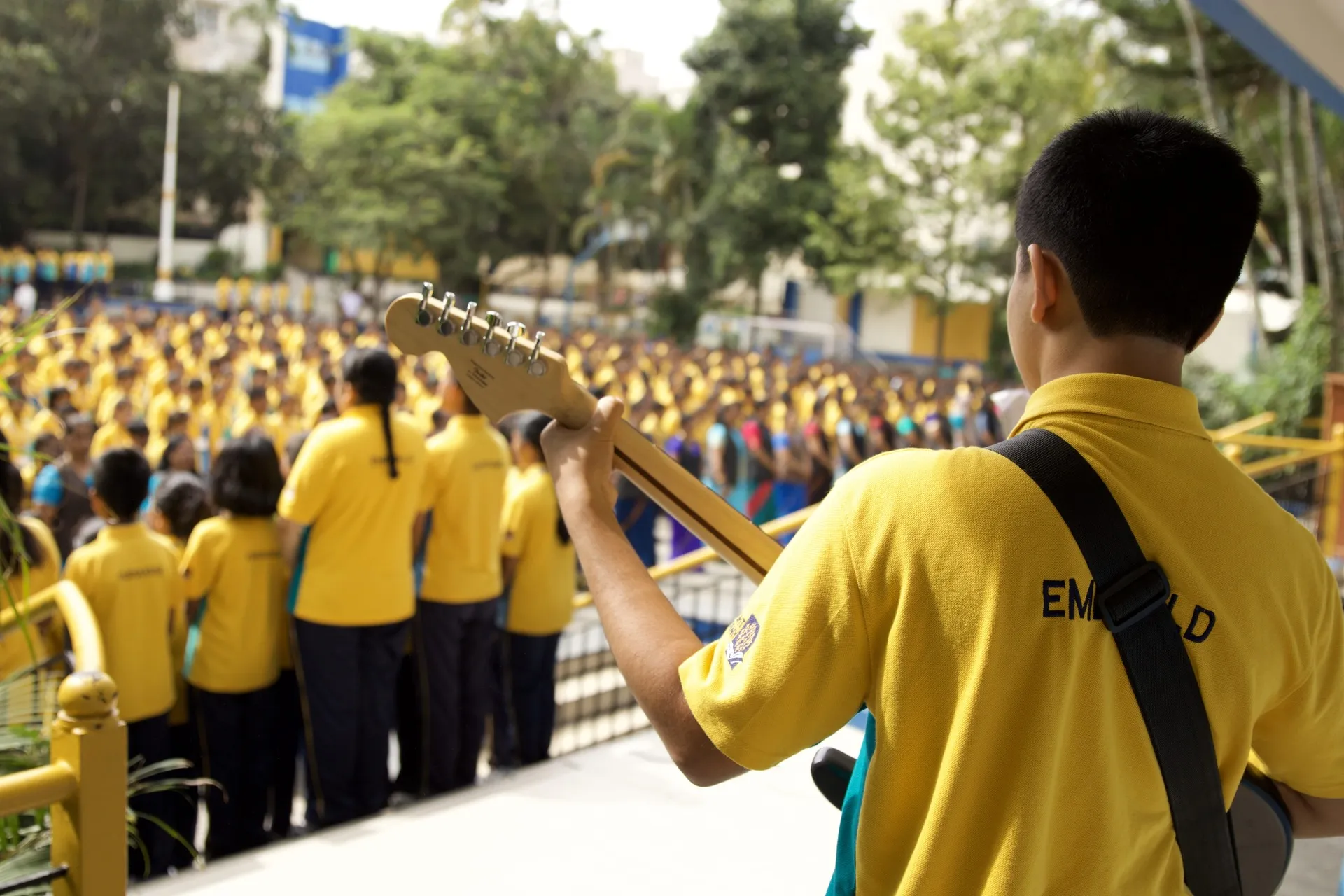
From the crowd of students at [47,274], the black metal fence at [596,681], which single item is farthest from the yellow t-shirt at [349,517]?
the crowd of students at [47,274]

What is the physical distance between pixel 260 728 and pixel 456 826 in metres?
0.88

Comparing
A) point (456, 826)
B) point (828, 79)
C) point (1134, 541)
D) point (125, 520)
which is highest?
point (828, 79)

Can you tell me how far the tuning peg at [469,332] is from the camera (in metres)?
1.46

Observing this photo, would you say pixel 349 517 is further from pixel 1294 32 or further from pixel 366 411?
pixel 1294 32

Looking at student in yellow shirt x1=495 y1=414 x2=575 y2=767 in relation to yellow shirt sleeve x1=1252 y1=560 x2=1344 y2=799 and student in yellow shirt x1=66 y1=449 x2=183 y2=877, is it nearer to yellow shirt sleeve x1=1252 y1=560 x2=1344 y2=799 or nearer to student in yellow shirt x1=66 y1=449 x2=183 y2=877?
student in yellow shirt x1=66 y1=449 x2=183 y2=877

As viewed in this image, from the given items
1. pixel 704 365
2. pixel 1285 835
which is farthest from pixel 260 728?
pixel 704 365

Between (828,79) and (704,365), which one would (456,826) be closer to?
(704,365)

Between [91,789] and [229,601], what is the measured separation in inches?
90.6

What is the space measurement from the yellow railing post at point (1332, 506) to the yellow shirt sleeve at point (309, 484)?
7.25 m

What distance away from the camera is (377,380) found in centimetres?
398

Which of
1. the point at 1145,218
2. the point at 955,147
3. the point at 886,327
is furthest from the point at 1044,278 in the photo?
the point at 886,327

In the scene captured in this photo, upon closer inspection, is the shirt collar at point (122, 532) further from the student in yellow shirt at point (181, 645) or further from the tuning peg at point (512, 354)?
the tuning peg at point (512, 354)

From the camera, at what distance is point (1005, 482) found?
1.00 m

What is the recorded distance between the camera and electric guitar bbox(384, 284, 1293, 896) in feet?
4.59
